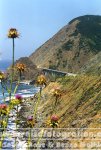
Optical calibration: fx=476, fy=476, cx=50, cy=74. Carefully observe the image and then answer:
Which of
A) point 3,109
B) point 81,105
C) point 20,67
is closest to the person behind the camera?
point 3,109

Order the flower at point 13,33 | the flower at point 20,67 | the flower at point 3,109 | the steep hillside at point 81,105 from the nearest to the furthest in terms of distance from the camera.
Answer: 1. the flower at point 3,109
2. the flower at point 13,33
3. the flower at point 20,67
4. the steep hillside at point 81,105

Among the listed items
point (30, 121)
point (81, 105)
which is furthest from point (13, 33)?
point (81, 105)

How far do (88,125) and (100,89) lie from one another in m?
22.4

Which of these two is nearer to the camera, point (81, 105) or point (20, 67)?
point (20, 67)

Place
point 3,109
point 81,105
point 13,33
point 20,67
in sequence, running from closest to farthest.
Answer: point 3,109, point 13,33, point 20,67, point 81,105

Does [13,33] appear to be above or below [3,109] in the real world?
above

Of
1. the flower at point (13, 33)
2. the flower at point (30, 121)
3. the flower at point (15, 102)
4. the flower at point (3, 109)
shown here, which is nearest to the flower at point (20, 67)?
the flower at point (13, 33)

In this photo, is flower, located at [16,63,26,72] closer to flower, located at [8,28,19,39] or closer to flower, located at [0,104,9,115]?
flower, located at [8,28,19,39]

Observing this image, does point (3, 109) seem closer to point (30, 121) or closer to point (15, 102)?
point (15, 102)

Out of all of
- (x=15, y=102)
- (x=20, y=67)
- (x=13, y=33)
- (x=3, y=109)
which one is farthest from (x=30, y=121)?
(x=13, y=33)

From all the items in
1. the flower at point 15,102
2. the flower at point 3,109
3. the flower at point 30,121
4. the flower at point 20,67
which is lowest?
the flower at point 30,121

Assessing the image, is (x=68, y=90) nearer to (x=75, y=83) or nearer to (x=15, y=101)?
(x=75, y=83)

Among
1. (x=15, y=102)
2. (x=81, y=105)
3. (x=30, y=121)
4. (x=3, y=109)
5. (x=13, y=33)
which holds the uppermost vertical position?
(x=81, y=105)

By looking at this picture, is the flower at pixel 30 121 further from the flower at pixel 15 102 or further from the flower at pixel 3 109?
the flower at pixel 3 109
